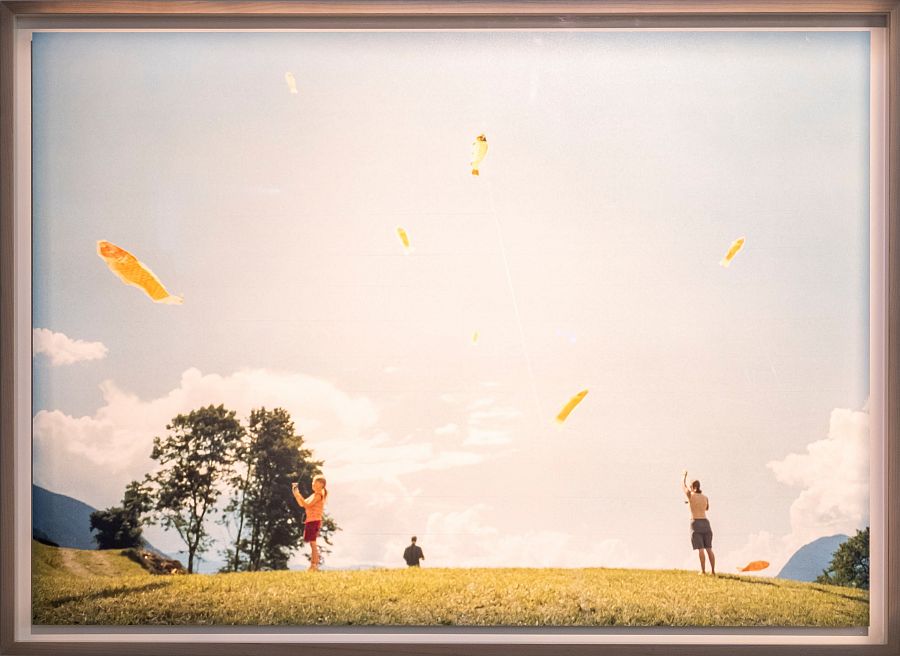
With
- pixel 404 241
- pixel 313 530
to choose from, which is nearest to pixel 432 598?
pixel 313 530

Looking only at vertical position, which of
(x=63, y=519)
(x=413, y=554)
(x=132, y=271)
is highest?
(x=132, y=271)

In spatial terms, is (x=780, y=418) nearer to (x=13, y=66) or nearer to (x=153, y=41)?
(x=153, y=41)

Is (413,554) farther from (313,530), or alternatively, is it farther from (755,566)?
(755,566)

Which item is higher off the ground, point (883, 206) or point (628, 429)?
point (883, 206)

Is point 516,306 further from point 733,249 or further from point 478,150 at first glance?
point 733,249

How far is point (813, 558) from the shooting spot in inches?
82.7

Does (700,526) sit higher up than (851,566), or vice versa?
(700,526)

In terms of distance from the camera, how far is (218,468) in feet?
7.04

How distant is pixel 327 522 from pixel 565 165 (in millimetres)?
1126

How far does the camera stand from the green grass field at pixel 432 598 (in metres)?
2.09

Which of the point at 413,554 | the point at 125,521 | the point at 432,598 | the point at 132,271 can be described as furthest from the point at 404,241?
the point at 125,521

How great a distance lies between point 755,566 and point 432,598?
0.84m

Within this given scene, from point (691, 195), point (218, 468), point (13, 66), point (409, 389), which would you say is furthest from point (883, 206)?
point (13, 66)

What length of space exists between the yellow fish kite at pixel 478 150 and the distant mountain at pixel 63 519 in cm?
134
